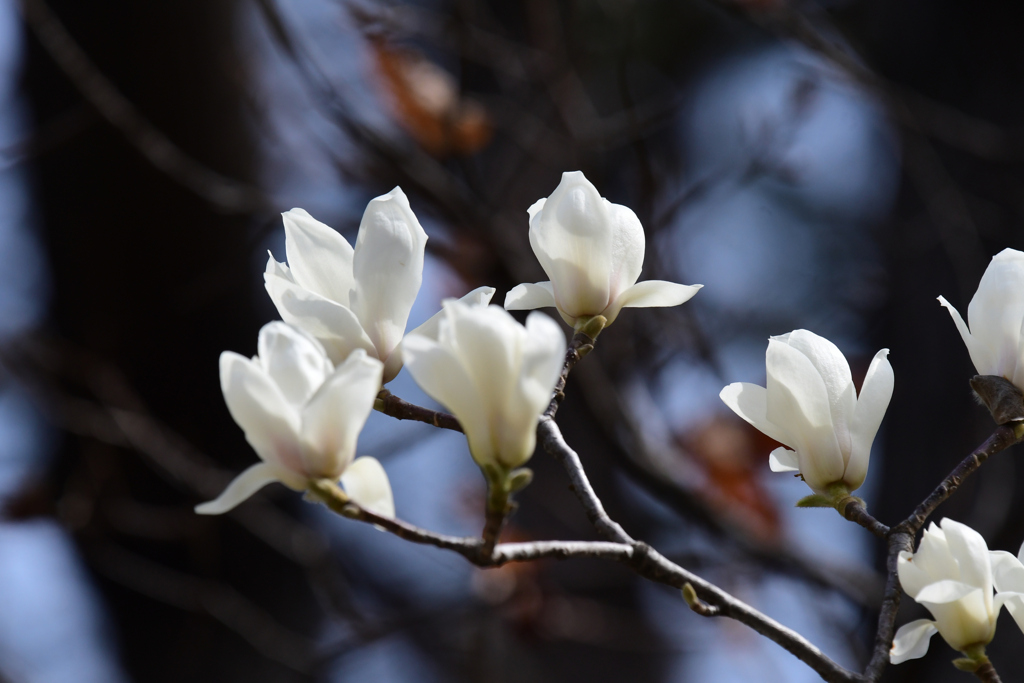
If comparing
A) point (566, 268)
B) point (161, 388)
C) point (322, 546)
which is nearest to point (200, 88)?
point (161, 388)

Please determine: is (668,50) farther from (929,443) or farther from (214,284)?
(214,284)

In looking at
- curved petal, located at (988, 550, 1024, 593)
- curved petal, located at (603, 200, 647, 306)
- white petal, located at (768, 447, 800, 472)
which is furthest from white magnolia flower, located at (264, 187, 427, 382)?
curved petal, located at (988, 550, 1024, 593)

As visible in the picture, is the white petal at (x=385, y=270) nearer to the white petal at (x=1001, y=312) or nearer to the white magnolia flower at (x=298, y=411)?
the white magnolia flower at (x=298, y=411)

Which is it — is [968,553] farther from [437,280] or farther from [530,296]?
[437,280]

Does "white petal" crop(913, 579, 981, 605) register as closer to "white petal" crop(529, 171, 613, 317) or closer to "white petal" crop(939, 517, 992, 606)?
"white petal" crop(939, 517, 992, 606)

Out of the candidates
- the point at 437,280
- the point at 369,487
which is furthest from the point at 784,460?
the point at 437,280

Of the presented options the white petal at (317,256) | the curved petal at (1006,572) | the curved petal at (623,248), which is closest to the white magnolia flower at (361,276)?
the white petal at (317,256)

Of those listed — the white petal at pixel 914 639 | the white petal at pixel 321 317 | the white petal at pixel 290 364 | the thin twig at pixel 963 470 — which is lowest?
the white petal at pixel 914 639
